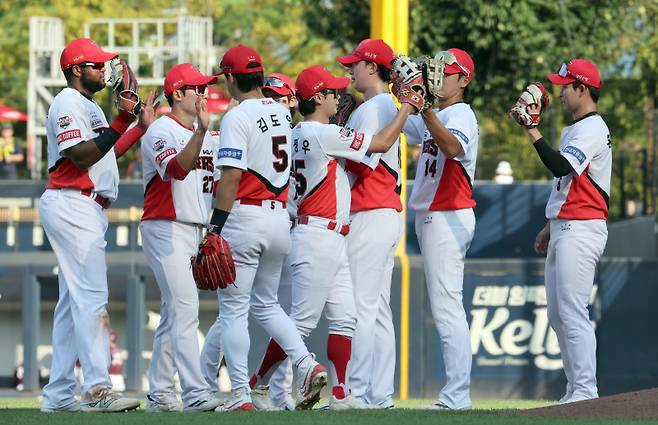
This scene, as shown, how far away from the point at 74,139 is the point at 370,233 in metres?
1.88

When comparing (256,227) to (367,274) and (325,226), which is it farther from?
(367,274)

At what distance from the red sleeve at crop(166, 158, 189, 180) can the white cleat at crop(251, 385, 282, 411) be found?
140cm

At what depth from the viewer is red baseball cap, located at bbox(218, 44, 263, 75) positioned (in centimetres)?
906

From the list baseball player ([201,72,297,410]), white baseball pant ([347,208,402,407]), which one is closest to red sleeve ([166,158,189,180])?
baseball player ([201,72,297,410])

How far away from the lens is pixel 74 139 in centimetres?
908

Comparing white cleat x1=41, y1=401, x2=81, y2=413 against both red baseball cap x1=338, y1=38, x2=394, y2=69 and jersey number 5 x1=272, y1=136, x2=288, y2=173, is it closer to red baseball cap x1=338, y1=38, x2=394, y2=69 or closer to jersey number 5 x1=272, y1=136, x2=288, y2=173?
jersey number 5 x1=272, y1=136, x2=288, y2=173

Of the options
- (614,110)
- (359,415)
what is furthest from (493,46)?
(359,415)

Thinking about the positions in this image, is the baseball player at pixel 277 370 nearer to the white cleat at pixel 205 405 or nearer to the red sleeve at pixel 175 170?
the white cleat at pixel 205 405

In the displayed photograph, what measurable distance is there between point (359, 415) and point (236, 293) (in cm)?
101

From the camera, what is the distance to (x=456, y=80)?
9820mm

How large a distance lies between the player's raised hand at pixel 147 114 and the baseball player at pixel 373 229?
1.22m

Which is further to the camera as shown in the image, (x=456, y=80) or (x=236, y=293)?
(x=456, y=80)

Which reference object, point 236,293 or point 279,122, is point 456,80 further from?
point 236,293

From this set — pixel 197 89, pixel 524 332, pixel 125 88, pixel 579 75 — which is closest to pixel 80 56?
pixel 125 88
